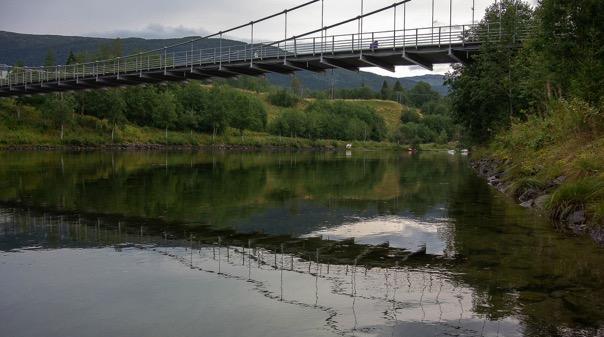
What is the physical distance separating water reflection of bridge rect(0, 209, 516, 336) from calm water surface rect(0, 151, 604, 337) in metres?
0.04

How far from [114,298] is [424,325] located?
193 inches

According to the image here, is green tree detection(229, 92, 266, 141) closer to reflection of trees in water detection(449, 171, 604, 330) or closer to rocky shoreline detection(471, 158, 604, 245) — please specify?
rocky shoreline detection(471, 158, 604, 245)

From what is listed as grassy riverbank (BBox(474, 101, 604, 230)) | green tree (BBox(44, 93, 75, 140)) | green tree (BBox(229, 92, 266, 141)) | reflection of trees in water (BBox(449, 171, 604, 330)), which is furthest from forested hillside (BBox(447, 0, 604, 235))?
green tree (BBox(229, 92, 266, 141))

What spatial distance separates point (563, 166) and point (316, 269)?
37.3 ft

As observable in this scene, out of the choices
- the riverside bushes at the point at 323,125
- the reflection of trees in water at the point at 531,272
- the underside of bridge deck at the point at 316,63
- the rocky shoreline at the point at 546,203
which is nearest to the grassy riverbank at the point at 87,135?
the riverside bushes at the point at 323,125

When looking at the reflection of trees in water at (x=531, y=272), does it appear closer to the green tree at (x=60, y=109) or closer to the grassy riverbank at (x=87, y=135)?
the grassy riverbank at (x=87, y=135)

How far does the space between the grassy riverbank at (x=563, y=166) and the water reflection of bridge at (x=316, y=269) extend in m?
5.39

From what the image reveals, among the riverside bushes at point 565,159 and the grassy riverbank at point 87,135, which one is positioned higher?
the grassy riverbank at point 87,135

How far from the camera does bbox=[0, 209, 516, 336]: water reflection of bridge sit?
8.41m

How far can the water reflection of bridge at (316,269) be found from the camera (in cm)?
841

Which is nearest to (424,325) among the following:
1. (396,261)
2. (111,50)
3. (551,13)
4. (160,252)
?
(396,261)

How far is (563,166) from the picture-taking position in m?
18.9

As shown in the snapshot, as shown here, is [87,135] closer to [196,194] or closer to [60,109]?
[60,109]

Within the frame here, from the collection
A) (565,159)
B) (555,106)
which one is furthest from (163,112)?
(565,159)
